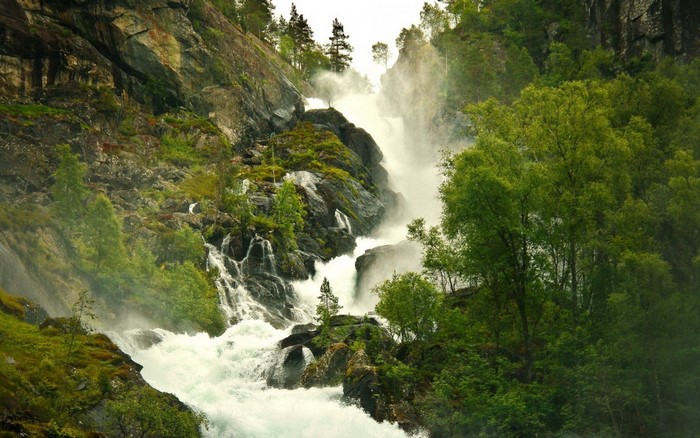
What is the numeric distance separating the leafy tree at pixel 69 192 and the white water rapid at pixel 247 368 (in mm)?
12676

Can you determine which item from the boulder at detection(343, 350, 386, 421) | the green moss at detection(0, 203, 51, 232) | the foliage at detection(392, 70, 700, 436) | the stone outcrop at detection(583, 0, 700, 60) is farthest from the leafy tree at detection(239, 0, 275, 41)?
the boulder at detection(343, 350, 386, 421)

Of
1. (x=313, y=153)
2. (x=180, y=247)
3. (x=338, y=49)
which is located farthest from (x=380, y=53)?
(x=180, y=247)

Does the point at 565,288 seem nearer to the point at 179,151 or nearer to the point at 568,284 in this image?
the point at 568,284

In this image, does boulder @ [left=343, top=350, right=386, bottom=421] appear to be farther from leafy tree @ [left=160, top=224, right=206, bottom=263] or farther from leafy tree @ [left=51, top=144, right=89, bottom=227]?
leafy tree @ [left=51, top=144, right=89, bottom=227]

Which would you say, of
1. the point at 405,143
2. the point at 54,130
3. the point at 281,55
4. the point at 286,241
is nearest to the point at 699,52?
the point at 286,241

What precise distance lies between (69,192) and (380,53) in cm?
11277

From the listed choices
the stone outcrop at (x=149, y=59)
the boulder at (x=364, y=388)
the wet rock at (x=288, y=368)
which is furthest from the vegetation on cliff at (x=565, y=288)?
the stone outcrop at (x=149, y=59)

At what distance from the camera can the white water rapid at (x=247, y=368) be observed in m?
31.3

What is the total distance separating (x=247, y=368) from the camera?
140 feet

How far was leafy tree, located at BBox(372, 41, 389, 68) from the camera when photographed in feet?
513

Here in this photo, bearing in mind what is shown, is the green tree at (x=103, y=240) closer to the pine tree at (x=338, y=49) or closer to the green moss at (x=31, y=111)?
the green moss at (x=31, y=111)

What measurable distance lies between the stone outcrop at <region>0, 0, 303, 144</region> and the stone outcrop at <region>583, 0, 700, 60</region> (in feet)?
157

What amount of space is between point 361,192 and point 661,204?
56.8m

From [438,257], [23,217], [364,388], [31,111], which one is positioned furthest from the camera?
[31,111]
